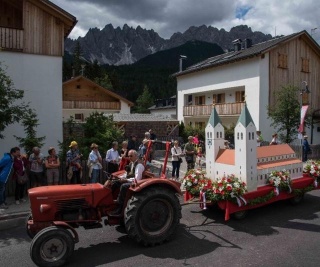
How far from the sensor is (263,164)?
8.19 metres

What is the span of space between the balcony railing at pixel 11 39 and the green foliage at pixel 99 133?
4.68 meters

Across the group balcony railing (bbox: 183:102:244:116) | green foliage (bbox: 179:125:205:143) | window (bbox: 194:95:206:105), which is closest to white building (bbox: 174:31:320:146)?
balcony railing (bbox: 183:102:244:116)

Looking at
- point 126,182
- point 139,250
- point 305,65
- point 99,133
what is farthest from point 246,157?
point 305,65

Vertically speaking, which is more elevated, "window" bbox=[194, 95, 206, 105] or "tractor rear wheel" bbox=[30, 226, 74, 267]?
"window" bbox=[194, 95, 206, 105]

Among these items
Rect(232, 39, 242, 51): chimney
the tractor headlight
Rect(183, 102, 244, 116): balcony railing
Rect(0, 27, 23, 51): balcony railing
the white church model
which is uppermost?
Rect(232, 39, 242, 51): chimney

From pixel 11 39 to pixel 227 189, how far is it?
1153cm

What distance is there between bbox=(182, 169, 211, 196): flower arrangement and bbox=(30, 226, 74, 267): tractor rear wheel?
3.50 m

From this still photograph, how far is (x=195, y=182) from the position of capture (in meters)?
8.11

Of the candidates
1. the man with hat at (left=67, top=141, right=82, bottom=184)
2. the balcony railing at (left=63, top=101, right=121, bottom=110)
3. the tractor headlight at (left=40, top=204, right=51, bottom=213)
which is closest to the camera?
the tractor headlight at (left=40, top=204, right=51, bottom=213)

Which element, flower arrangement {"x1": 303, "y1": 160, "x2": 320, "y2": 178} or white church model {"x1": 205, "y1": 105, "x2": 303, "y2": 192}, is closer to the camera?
white church model {"x1": 205, "y1": 105, "x2": 303, "y2": 192}

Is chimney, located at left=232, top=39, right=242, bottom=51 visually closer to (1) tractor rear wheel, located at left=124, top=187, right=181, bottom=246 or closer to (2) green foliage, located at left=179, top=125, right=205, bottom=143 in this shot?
(2) green foliage, located at left=179, top=125, right=205, bottom=143

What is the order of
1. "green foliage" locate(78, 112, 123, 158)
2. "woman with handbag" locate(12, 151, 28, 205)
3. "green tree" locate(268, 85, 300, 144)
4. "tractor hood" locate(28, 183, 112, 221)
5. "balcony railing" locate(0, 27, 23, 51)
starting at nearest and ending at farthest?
"tractor hood" locate(28, 183, 112, 221)
"woman with handbag" locate(12, 151, 28, 205)
"green foliage" locate(78, 112, 123, 158)
"balcony railing" locate(0, 27, 23, 51)
"green tree" locate(268, 85, 300, 144)

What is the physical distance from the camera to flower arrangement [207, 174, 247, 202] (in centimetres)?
714

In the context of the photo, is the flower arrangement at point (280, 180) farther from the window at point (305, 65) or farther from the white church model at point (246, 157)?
the window at point (305, 65)
